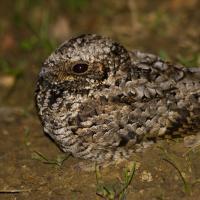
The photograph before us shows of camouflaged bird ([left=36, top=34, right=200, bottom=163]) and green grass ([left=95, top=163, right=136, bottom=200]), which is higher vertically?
camouflaged bird ([left=36, top=34, right=200, bottom=163])

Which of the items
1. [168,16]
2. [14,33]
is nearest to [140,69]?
[168,16]

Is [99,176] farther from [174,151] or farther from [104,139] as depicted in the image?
[174,151]

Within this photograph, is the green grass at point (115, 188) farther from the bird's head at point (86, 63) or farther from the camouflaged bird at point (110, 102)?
the bird's head at point (86, 63)

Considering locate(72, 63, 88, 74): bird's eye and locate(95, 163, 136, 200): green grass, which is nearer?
locate(95, 163, 136, 200): green grass

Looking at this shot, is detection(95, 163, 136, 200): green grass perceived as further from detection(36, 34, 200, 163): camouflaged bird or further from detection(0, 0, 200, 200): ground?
detection(36, 34, 200, 163): camouflaged bird

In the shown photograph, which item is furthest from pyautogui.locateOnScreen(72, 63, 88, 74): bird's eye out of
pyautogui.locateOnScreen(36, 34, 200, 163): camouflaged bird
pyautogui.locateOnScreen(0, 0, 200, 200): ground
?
pyautogui.locateOnScreen(0, 0, 200, 200): ground

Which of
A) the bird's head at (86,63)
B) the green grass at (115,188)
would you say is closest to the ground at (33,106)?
the green grass at (115,188)
